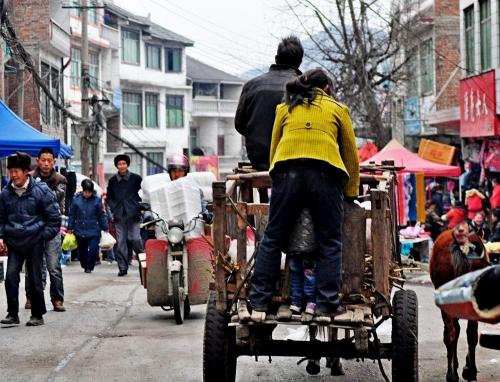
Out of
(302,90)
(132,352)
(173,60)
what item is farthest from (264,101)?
(173,60)

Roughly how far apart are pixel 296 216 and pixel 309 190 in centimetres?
21

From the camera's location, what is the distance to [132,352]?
34.3 ft

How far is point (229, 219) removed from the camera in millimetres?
8461

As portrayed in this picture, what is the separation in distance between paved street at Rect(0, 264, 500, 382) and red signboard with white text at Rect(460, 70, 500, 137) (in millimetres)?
14290

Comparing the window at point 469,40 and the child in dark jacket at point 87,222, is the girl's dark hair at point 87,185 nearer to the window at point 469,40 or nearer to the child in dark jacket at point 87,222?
the child in dark jacket at point 87,222

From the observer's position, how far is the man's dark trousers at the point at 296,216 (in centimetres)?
737

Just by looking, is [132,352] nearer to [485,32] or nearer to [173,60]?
[485,32]

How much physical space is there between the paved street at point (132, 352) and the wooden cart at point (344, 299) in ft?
4.69

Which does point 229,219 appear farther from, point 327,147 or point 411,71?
point 411,71

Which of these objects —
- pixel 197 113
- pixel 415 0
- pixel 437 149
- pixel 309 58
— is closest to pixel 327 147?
pixel 437 149

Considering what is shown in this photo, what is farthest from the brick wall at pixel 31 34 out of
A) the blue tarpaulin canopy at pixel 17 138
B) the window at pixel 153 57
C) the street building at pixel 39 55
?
the window at pixel 153 57

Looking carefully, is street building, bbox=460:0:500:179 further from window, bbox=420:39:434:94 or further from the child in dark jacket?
the child in dark jacket

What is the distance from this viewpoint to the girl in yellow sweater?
24.1 ft

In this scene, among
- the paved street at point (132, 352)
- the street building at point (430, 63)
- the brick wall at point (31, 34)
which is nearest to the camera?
the paved street at point (132, 352)
